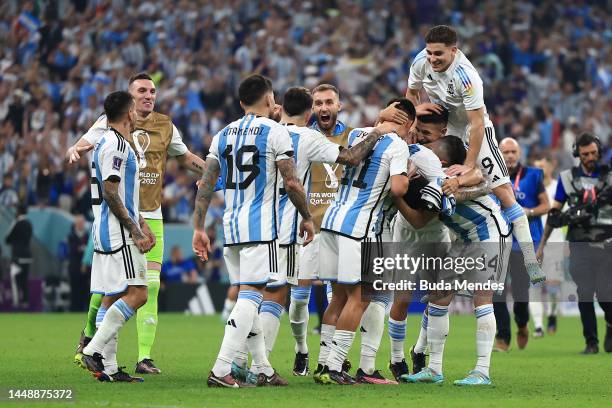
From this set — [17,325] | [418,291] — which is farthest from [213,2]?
[418,291]

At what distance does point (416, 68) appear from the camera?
1109cm

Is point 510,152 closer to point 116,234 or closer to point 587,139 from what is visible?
point 587,139

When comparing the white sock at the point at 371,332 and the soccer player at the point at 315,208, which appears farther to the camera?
the soccer player at the point at 315,208

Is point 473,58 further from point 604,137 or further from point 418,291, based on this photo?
point 418,291

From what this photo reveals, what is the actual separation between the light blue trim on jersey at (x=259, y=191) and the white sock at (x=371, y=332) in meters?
1.21

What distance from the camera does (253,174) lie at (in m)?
9.43

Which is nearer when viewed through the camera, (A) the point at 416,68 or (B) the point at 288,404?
(B) the point at 288,404

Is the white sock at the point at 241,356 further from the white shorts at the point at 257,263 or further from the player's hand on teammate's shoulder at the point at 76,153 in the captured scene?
the player's hand on teammate's shoulder at the point at 76,153

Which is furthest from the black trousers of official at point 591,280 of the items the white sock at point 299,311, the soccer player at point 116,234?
the soccer player at point 116,234

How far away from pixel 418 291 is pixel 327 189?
6.45 feet

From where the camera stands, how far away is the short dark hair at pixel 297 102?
1074 centimetres

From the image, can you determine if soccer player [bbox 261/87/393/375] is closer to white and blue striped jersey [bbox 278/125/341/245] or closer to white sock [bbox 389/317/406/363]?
white and blue striped jersey [bbox 278/125/341/245]

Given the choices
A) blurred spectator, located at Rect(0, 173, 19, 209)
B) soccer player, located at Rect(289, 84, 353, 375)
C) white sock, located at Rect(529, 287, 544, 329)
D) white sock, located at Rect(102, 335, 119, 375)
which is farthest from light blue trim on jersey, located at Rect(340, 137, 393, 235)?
blurred spectator, located at Rect(0, 173, 19, 209)

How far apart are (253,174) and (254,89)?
713mm
